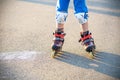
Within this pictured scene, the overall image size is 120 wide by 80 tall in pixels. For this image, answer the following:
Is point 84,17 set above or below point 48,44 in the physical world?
above

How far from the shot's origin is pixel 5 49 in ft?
14.1

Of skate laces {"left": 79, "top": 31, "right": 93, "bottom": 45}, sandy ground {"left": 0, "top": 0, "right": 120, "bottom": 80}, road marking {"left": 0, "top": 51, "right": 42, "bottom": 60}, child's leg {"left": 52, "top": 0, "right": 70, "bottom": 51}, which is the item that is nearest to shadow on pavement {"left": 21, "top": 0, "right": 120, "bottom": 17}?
sandy ground {"left": 0, "top": 0, "right": 120, "bottom": 80}

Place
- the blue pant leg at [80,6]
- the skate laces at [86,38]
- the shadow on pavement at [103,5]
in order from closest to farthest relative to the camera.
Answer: the blue pant leg at [80,6] → the skate laces at [86,38] → the shadow on pavement at [103,5]

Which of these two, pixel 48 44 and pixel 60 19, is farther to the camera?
pixel 48 44

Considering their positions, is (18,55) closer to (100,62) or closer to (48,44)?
(48,44)

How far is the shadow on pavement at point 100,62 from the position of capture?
369 cm

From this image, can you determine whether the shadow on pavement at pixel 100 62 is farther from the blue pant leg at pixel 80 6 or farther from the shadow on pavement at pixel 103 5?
the shadow on pavement at pixel 103 5

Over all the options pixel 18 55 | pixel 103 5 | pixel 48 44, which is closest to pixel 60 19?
pixel 48 44

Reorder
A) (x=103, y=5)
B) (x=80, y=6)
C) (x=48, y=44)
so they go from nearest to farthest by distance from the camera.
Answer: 1. (x=80, y=6)
2. (x=48, y=44)
3. (x=103, y=5)

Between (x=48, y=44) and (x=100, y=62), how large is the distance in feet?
3.00

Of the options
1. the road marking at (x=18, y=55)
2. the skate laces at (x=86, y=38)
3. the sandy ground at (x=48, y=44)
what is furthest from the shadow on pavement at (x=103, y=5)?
the road marking at (x=18, y=55)

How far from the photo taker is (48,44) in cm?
443

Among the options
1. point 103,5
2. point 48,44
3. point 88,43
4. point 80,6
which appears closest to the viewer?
point 80,6

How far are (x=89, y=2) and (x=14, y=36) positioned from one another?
2284 millimetres
